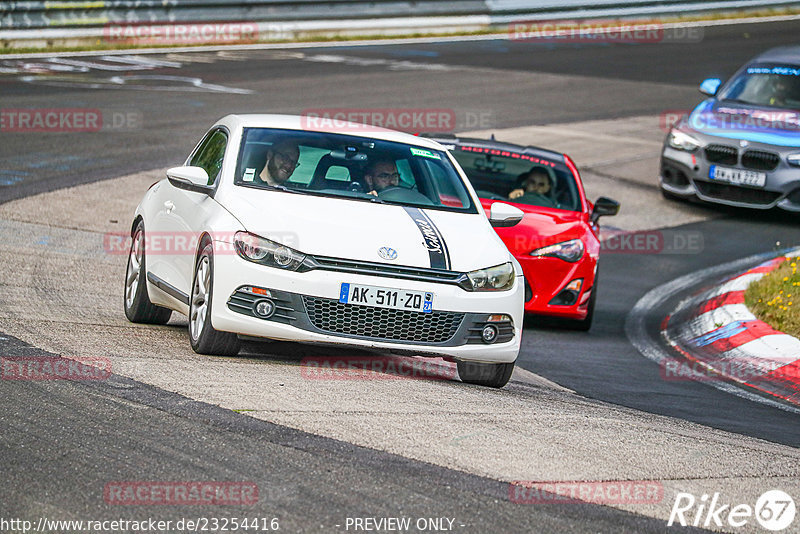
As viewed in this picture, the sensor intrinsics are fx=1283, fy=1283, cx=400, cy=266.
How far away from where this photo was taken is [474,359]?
7.56m

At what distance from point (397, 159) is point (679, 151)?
8.53 meters

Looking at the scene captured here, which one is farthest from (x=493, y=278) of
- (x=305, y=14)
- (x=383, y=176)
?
(x=305, y=14)

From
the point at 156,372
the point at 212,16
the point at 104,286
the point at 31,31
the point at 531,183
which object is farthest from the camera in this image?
the point at 212,16

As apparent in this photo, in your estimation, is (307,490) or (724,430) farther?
(724,430)

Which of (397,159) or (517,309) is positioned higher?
(397,159)

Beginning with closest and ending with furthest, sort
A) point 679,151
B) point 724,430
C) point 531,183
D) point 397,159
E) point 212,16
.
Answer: point 724,430, point 397,159, point 531,183, point 679,151, point 212,16

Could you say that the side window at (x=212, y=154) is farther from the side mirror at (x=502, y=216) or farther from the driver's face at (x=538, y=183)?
the driver's face at (x=538, y=183)

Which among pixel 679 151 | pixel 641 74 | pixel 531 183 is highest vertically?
pixel 531 183

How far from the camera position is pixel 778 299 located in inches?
414

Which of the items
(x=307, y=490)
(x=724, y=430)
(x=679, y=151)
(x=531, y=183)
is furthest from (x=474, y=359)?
(x=679, y=151)

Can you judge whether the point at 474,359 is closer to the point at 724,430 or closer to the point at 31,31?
the point at 724,430

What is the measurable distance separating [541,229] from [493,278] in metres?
3.41

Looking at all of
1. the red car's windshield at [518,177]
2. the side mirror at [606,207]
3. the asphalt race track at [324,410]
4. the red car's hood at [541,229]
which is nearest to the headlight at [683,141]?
the asphalt race track at [324,410]

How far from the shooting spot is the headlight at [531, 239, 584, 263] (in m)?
10.8
